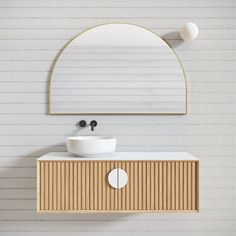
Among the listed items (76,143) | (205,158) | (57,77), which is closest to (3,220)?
(76,143)

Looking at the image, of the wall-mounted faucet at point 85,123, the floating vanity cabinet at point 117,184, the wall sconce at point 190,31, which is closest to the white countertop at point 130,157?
the floating vanity cabinet at point 117,184

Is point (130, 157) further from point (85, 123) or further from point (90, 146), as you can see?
point (85, 123)

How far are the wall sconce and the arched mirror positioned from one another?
15cm

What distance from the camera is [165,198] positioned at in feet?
7.72

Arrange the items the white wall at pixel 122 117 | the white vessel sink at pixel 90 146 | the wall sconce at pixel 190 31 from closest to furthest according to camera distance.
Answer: the white vessel sink at pixel 90 146, the wall sconce at pixel 190 31, the white wall at pixel 122 117

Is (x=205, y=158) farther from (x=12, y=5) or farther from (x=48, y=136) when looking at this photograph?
(x=12, y=5)

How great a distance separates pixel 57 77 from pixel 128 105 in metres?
0.54

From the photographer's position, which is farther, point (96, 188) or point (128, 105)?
point (128, 105)

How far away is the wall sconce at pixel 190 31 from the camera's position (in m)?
2.59

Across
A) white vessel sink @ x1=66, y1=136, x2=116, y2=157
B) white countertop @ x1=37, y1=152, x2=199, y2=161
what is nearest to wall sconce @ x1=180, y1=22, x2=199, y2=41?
white countertop @ x1=37, y1=152, x2=199, y2=161

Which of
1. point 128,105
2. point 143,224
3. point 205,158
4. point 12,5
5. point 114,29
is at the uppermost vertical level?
point 12,5

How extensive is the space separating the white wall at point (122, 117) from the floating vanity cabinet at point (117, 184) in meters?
0.36

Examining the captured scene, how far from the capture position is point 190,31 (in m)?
2.59

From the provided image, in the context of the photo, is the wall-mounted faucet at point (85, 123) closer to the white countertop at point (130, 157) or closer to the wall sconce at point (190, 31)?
the white countertop at point (130, 157)
